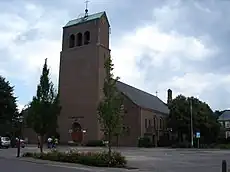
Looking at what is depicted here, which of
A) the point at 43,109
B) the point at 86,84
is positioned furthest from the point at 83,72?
the point at 43,109

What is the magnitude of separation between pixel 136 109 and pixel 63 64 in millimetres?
17215

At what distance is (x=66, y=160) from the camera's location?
2581 centimetres

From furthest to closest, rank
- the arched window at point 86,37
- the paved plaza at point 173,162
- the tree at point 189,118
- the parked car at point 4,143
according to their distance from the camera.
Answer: the arched window at point 86,37, the tree at point 189,118, the parked car at point 4,143, the paved plaza at point 173,162

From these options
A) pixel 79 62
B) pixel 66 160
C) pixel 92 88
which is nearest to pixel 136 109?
pixel 92 88

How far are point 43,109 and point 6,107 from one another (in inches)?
1527

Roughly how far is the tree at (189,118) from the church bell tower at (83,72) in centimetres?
1603

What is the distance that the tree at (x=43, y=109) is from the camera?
98.2ft

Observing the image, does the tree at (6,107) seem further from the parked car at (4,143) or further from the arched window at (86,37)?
the arched window at (86,37)

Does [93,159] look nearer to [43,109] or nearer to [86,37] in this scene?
[43,109]

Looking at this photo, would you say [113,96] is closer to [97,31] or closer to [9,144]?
[9,144]

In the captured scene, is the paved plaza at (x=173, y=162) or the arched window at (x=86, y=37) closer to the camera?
the paved plaza at (x=173, y=162)

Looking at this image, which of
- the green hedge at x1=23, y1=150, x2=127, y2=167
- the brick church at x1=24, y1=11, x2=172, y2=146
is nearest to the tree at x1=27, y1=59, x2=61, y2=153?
the green hedge at x1=23, y1=150, x2=127, y2=167

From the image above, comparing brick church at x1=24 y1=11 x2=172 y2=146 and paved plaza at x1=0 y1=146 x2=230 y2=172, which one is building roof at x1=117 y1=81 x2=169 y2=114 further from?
paved plaza at x1=0 y1=146 x2=230 y2=172

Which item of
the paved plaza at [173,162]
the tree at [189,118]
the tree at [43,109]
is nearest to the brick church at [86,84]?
the tree at [189,118]
